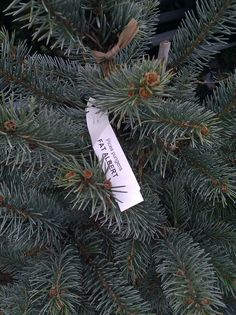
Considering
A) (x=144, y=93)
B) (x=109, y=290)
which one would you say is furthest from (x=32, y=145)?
(x=109, y=290)

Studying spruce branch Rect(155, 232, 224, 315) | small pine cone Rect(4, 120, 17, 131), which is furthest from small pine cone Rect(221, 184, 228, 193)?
small pine cone Rect(4, 120, 17, 131)

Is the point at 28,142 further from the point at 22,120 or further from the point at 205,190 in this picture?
the point at 205,190

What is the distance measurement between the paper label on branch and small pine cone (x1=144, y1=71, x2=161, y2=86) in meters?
0.16

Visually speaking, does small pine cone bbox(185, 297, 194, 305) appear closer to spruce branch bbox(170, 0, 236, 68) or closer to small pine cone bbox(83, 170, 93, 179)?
small pine cone bbox(83, 170, 93, 179)

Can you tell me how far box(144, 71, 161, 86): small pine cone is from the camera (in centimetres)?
53

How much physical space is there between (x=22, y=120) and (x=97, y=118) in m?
0.17

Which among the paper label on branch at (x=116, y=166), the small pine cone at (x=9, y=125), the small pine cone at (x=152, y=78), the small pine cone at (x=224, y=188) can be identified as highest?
the small pine cone at (x=152, y=78)

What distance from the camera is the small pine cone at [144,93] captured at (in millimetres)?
541

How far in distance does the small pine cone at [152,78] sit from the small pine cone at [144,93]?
11 millimetres

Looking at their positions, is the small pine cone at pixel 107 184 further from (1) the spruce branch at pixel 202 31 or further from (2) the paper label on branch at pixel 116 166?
(1) the spruce branch at pixel 202 31

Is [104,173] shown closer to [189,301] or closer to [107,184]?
[107,184]

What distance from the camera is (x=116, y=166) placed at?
0.68 m

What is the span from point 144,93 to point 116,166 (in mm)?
169

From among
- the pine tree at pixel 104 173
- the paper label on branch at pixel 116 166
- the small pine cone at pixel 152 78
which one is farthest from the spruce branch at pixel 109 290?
the small pine cone at pixel 152 78
